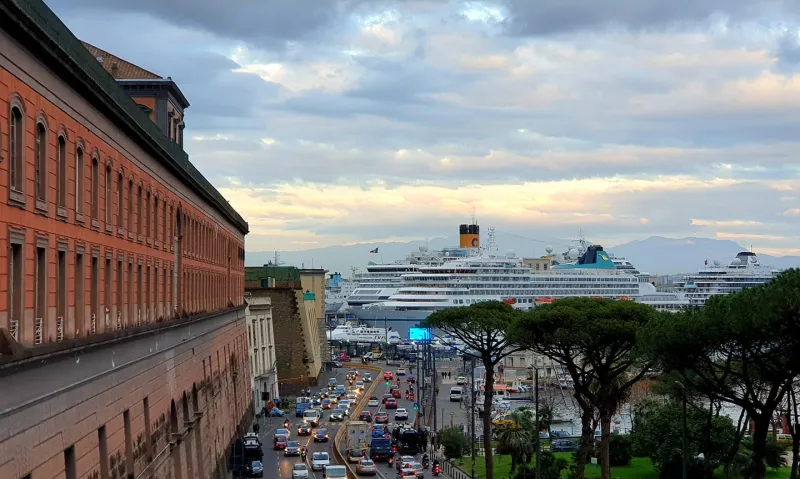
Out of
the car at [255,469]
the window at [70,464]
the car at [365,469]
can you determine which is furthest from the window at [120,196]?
the car at [365,469]

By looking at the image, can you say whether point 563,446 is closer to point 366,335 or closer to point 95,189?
point 95,189

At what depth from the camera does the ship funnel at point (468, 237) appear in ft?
584

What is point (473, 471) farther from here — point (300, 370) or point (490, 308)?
point (300, 370)

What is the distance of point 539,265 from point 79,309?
146504 mm

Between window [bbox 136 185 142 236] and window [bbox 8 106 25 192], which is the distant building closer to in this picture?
window [bbox 136 185 142 236]

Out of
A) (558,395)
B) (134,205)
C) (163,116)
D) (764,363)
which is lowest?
(558,395)

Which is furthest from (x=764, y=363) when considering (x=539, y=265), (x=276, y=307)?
(x=539, y=265)

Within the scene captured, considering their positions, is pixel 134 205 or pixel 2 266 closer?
pixel 2 266

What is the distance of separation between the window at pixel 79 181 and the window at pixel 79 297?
0.74 m

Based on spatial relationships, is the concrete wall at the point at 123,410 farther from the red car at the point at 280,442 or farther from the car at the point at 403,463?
the red car at the point at 280,442

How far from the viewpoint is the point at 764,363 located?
33188 mm

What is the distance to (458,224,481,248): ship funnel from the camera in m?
178

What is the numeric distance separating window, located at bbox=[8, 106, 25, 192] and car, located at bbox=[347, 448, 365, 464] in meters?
42.0

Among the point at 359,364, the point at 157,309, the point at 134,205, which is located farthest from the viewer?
the point at 359,364
